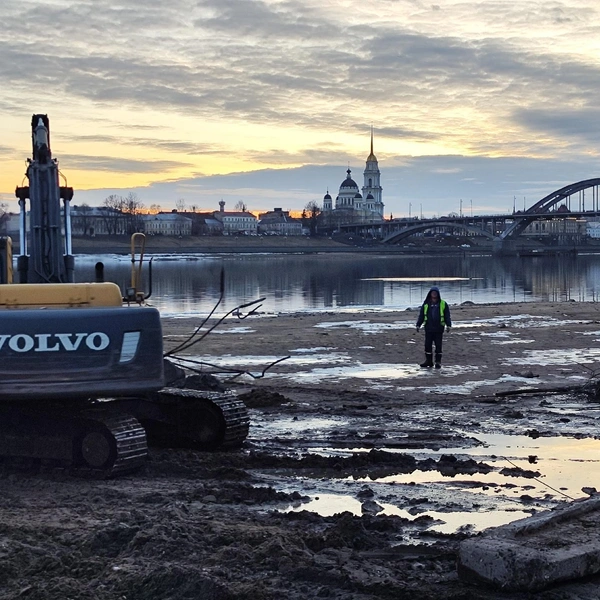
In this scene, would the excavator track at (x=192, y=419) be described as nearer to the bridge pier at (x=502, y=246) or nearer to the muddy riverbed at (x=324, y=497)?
the muddy riverbed at (x=324, y=497)

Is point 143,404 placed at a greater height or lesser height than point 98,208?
lesser

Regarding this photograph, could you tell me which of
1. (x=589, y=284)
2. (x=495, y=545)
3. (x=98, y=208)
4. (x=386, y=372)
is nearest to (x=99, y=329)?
(x=495, y=545)

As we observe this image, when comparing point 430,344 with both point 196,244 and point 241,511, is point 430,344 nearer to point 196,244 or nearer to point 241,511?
point 241,511

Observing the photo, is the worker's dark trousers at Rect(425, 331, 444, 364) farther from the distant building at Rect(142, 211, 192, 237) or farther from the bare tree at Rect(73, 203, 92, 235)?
the distant building at Rect(142, 211, 192, 237)

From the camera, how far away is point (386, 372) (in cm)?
1494

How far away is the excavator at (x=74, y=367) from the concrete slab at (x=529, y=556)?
2.95 m

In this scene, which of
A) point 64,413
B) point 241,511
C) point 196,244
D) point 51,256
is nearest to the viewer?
point 241,511

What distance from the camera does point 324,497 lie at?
7.21 meters

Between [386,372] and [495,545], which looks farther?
[386,372]

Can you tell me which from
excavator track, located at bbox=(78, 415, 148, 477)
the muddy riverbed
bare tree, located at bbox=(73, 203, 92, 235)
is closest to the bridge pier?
bare tree, located at bbox=(73, 203, 92, 235)

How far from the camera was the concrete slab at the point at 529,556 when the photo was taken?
5039mm

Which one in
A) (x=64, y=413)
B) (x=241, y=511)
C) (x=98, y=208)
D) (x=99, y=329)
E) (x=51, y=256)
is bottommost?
(x=241, y=511)

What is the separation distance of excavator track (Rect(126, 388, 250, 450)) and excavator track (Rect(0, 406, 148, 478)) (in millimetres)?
909

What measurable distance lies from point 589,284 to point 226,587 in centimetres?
4653
